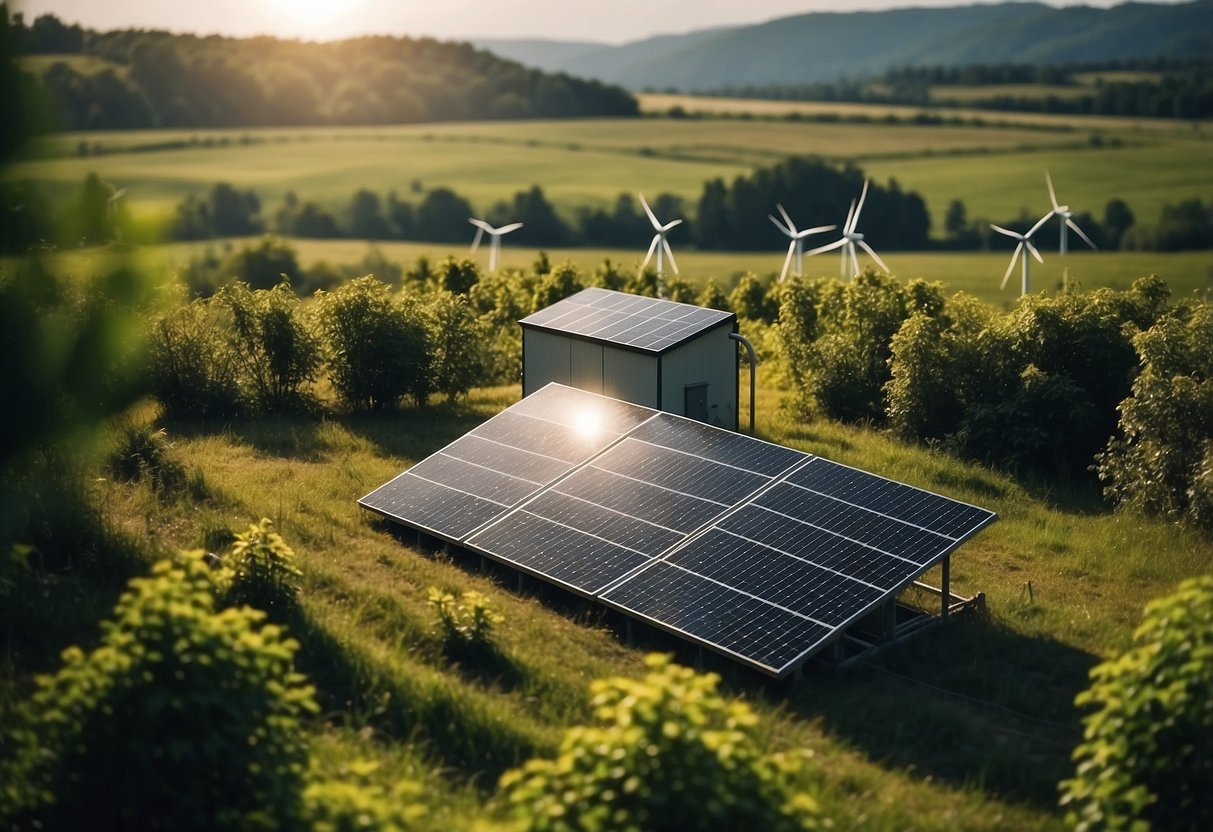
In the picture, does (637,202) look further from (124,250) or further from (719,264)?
(124,250)

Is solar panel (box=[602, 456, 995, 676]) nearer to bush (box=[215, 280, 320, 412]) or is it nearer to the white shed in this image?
the white shed

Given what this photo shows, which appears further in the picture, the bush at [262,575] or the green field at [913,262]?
the green field at [913,262]

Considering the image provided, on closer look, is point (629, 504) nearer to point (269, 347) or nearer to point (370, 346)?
point (370, 346)

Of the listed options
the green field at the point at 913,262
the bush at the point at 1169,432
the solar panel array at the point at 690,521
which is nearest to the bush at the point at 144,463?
the solar panel array at the point at 690,521

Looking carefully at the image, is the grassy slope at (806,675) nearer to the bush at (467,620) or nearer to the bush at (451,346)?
the bush at (467,620)

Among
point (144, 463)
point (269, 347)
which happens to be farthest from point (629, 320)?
point (144, 463)

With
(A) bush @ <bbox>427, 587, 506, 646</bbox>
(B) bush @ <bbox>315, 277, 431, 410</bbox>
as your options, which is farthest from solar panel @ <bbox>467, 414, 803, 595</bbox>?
(B) bush @ <bbox>315, 277, 431, 410</bbox>
